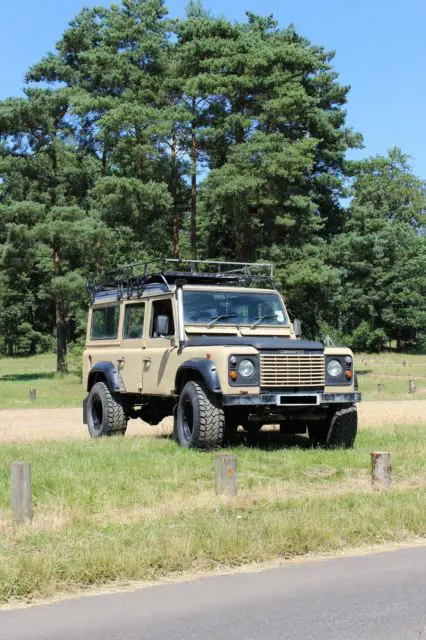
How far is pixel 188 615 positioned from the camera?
490 centimetres

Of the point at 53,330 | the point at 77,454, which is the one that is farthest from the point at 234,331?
the point at 53,330

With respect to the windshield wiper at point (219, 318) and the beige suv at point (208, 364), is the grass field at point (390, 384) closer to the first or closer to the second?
the beige suv at point (208, 364)

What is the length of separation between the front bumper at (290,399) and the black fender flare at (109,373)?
325 centimetres

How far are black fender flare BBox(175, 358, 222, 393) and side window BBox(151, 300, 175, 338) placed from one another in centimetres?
80

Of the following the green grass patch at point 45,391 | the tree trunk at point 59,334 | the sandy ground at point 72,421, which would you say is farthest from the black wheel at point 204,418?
the tree trunk at point 59,334

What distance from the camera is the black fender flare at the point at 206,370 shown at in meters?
10.8

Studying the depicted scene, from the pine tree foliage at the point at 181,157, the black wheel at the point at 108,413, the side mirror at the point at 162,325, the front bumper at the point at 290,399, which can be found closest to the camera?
the front bumper at the point at 290,399

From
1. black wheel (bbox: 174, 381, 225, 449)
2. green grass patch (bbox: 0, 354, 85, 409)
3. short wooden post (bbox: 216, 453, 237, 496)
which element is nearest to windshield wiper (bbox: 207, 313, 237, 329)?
black wheel (bbox: 174, 381, 225, 449)

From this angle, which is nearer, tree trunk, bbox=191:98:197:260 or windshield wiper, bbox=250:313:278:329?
windshield wiper, bbox=250:313:278:329

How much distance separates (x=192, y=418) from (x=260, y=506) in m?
3.59

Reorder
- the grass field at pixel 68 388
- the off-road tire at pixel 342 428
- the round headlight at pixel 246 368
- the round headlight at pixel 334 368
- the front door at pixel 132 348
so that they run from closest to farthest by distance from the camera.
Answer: the round headlight at pixel 246 368
the round headlight at pixel 334 368
the off-road tire at pixel 342 428
the front door at pixel 132 348
the grass field at pixel 68 388

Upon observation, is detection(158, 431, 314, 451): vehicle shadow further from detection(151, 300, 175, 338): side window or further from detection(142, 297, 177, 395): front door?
detection(151, 300, 175, 338): side window

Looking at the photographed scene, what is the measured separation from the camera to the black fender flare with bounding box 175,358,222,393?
424 inches

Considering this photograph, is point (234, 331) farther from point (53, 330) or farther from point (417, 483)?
point (53, 330)
